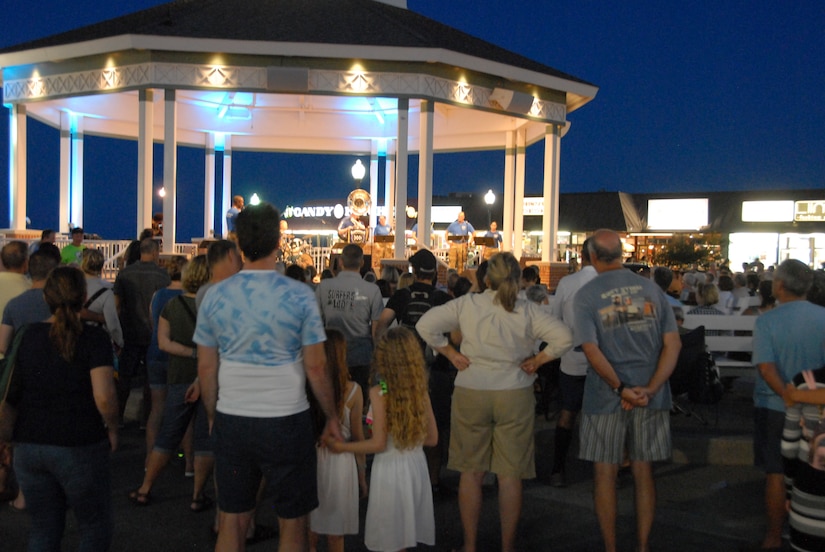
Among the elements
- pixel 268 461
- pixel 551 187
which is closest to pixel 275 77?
pixel 551 187

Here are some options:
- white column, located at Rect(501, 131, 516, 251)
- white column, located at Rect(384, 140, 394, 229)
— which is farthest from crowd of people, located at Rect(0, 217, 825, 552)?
white column, located at Rect(384, 140, 394, 229)

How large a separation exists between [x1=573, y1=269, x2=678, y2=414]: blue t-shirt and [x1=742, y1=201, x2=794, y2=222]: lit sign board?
41.6 m

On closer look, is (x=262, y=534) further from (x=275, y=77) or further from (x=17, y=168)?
(x=17, y=168)

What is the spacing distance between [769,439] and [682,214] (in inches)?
1619

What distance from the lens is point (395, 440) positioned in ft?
14.8

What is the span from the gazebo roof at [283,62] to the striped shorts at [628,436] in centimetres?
1198

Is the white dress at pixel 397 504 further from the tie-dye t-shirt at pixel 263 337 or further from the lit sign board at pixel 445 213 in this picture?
the lit sign board at pixel 445 213

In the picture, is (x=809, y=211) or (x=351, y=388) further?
(x=809, y=211)

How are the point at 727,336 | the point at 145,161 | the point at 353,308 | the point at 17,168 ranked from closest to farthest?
the point at 353,308
the point at 727,336
the point at 145,161
the point at 17,168

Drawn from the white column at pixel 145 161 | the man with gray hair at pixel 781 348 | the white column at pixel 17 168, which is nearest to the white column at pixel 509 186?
the white column at pixel 145 161

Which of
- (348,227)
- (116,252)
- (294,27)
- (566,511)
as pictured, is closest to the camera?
(566,511)

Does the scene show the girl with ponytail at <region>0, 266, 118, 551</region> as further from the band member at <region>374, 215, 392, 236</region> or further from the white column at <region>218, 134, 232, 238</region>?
the white column at <region>218, 134, 232, 238</region>

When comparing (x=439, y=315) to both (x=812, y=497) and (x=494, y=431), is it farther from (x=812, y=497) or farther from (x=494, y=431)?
(x=812, y=497)

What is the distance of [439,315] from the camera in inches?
206
